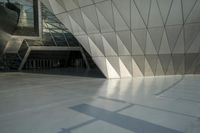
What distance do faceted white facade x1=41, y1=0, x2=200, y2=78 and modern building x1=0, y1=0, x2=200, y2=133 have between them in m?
0.08

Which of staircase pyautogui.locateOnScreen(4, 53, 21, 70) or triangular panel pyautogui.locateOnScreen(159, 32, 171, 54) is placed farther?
staircase pyautogui.locateOnScreen(4, 53, 21, 70)

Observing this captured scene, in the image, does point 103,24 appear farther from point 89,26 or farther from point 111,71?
point 111,71

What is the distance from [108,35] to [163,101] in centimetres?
1003

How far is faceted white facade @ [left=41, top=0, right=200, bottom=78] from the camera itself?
16.1 meters

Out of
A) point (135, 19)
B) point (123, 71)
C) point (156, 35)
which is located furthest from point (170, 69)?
point (135, 19)

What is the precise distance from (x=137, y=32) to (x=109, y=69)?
4.37 meters

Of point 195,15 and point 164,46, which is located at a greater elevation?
point 195,15

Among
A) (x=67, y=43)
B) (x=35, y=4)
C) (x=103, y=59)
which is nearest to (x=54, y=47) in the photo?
(x=67, y=43)

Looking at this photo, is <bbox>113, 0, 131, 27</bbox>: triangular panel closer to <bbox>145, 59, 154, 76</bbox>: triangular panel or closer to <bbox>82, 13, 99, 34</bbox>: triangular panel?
<bbox>82, 13, 99, 34</bbox>: triangular panel

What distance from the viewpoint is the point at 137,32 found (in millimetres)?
17625

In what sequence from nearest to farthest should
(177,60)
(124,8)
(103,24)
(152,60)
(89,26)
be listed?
(124,8) → (103,24) → (89,26) → (152,60) → (177,60)

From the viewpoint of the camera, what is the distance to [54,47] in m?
41.8

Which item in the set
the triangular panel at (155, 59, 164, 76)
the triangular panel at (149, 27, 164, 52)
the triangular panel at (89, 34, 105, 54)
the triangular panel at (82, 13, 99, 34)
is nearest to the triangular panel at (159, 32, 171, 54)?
the triangular panel at (149, 27, 164, 52)

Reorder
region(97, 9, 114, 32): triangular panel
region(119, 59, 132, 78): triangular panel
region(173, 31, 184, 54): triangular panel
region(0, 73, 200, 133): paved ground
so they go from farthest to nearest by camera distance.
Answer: region(119, 59, 132, 78): triangular panel < region(173, 31, 184, 54): triangular panel < region(97, 9, 114, 32): triangular panel < region(0, 73, 200, 133): paved ground
